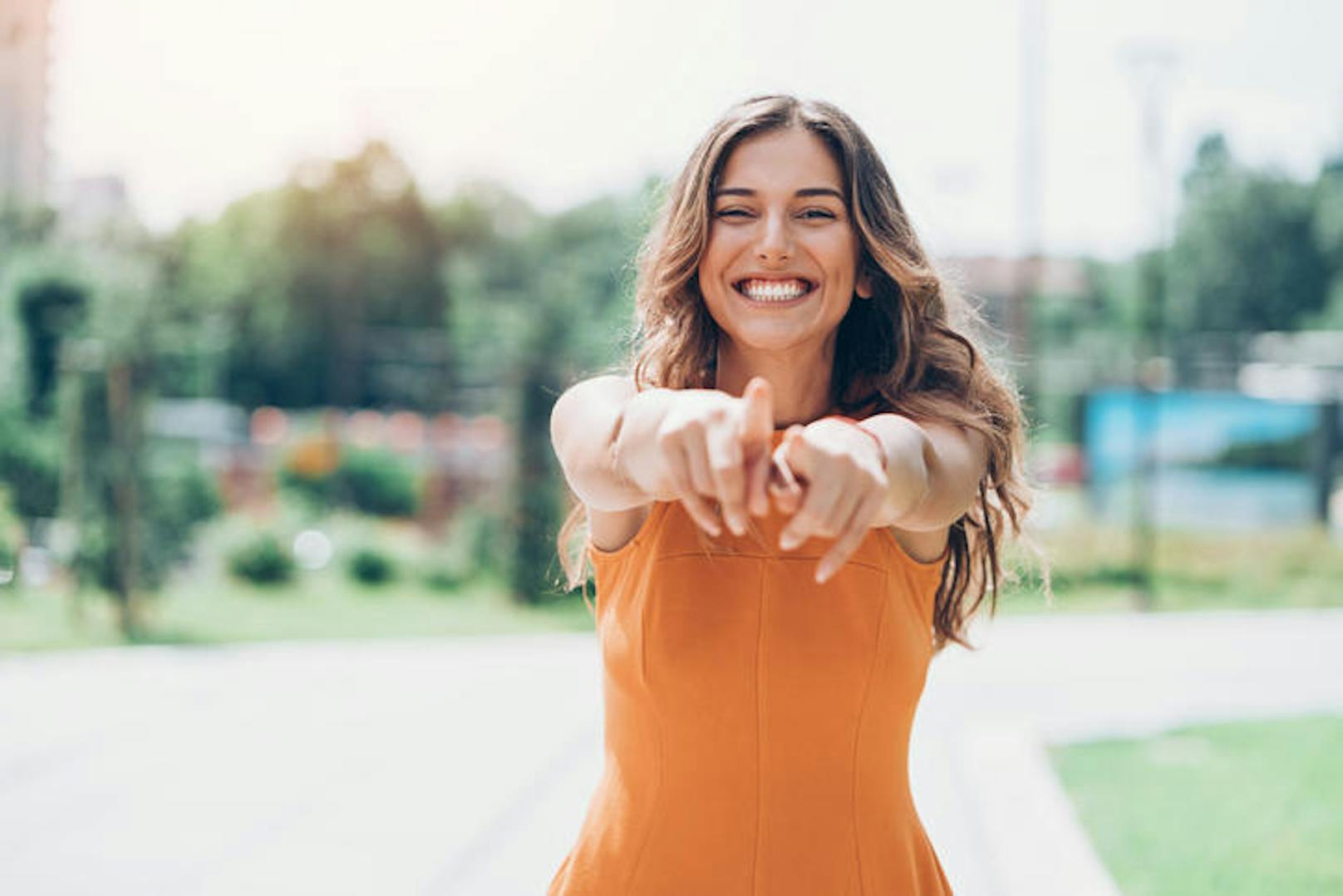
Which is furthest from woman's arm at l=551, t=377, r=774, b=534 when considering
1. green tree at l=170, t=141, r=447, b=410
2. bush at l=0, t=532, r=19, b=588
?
green tree at l=170, t=141, r=447, b=410

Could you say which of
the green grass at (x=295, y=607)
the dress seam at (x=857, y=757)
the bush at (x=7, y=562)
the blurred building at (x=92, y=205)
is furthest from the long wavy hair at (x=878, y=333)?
the blurred building at (x=92, y=205)

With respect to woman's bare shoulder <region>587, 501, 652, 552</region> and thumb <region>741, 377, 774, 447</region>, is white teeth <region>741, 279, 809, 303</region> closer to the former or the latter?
woman's bare shoulder <region>587, 501, 652, 552</region>

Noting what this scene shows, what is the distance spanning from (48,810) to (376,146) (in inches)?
981

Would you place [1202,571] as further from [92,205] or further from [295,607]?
[92,205]

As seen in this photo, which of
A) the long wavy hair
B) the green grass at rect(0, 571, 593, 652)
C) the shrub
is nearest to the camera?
the long wavy hair

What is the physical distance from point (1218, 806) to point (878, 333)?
4.19 meters

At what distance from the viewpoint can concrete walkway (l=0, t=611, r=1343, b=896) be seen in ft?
14.9

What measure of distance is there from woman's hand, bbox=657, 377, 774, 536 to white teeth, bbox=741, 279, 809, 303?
1.19ft

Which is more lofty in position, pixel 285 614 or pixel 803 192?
pixel 803 192

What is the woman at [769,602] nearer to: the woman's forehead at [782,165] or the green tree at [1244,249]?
the woman's forehead at [782,165]

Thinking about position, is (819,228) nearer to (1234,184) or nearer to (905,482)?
(905,482)

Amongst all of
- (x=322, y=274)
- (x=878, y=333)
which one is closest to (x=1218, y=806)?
(x=878, y=333)

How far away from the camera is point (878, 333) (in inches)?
67.2

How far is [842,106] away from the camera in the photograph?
63.4 inches
